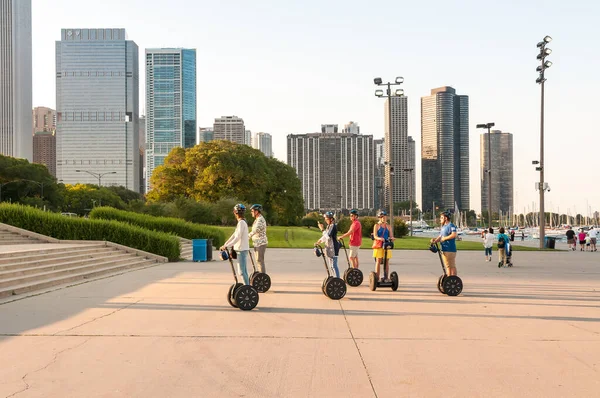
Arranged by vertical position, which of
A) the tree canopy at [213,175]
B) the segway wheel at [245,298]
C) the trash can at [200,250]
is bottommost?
the trash can at [200,250]

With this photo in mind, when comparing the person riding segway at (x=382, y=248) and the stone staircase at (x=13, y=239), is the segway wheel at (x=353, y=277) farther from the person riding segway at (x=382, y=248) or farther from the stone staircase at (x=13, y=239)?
the stone staircase at (x=13, y=239)

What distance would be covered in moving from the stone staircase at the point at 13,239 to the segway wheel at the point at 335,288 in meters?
15.3

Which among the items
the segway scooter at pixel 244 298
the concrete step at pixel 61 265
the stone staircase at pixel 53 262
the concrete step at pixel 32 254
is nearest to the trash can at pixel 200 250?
the stone staircase at pixel 53 262

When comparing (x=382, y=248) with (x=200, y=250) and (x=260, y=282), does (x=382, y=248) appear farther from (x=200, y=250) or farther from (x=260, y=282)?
(x=200, y=250)

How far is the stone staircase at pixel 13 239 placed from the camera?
2220cm

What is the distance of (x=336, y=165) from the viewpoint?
192875 millimetres

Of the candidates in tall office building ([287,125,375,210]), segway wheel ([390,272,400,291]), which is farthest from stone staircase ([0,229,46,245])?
tall office building ([287,125,375,210])

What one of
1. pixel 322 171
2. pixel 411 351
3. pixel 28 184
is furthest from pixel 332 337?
pixel 322 171

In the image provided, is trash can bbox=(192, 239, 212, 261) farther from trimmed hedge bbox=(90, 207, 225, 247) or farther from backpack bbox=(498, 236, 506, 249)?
backpack bbox=(498, 236, 506, 249)

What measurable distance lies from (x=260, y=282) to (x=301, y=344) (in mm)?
5284

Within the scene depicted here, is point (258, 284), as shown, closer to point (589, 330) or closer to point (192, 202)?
point (589, 330)

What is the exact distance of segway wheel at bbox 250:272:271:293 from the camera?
1276 centimetres

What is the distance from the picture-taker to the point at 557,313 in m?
10.4

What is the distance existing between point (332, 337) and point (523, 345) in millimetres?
2536
